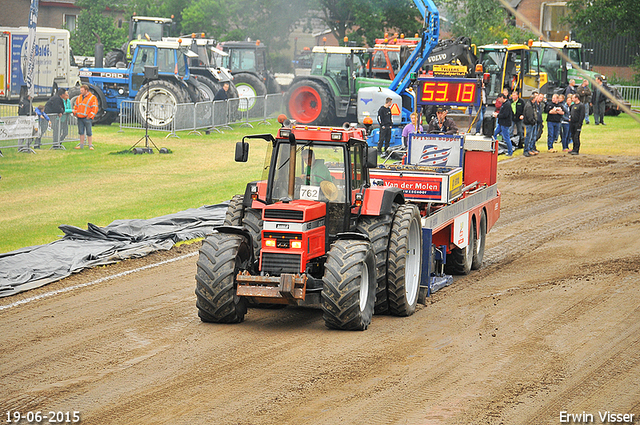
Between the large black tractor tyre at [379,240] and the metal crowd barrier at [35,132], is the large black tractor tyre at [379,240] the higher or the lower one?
the lower one

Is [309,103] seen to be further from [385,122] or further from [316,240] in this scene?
[316,240]

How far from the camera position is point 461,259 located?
12.2 meters

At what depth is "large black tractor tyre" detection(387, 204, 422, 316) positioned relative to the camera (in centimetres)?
948

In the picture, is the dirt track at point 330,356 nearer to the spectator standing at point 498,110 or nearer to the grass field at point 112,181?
the grass field at point 112,181

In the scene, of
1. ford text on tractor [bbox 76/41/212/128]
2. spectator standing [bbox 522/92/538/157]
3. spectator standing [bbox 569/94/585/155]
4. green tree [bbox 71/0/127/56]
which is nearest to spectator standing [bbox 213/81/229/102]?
ford text on tractor [bbox 76/41/212/128]

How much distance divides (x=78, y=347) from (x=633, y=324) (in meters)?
6.10

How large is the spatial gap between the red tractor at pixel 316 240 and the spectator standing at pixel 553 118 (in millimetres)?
17263

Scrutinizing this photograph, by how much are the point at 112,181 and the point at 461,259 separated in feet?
32.9

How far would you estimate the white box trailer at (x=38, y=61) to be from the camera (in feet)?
113

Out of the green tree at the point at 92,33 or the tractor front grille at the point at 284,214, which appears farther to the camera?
the green tree at the point at 92,33

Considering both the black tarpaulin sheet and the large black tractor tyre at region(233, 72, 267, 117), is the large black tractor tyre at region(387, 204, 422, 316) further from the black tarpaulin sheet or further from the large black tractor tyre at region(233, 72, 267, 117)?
the large black tractor tyre at region(233, 72, 267, 117)

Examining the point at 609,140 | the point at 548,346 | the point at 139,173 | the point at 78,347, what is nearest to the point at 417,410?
the point at 548,346

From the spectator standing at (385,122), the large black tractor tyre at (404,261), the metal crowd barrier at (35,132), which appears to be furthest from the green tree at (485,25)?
the large black tractor tyre at (404,261)

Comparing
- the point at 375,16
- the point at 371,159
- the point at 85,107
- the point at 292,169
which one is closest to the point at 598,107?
the point at 375,16
